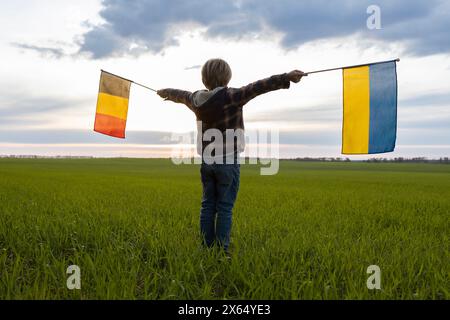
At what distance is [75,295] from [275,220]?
4.13m

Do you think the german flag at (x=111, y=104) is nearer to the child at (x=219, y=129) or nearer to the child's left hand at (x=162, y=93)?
the child's left hand at (x=162, y=93)

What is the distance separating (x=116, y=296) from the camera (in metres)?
2.88

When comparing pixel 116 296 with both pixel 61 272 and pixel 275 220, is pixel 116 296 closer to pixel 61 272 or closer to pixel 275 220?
pixel 61 272

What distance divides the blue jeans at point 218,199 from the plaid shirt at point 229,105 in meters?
0.30

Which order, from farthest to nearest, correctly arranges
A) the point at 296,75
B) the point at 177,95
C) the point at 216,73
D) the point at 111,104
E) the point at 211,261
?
1. the point at 111,104
2. the point at 177,95
3. the point at 216,73
4. the point at 211,261
5. the point at 296,75

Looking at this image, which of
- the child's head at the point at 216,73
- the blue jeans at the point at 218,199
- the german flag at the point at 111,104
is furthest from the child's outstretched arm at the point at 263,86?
the german flag at the point at 111,104

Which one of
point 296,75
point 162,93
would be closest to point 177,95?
point 162,93

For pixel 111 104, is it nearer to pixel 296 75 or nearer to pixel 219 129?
pixel 219 129

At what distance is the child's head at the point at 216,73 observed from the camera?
383cm

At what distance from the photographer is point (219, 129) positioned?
3859 millimetres

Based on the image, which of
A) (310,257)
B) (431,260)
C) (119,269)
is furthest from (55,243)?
(431,260)

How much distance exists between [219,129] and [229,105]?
0.30 meters

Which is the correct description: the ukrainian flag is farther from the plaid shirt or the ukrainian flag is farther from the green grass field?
the green grass field

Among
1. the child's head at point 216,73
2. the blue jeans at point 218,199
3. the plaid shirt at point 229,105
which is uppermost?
the child's head at point 216,73
